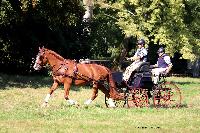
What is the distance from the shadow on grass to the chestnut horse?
7831mm

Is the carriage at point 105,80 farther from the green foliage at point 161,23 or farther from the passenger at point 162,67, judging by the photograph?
the green foliage at point 161,23

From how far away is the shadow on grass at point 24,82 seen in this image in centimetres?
2661

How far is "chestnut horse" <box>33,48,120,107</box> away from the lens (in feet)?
58.1

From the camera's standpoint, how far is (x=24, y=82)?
2848cm

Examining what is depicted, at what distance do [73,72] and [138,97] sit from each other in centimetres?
262

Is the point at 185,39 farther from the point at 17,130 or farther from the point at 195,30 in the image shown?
the point at 17,130

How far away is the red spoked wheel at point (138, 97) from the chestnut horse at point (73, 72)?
60 centimetres

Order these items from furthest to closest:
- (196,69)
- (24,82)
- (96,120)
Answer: (196,69), (24,82), (96,120)

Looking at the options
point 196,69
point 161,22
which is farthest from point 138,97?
point 196,69

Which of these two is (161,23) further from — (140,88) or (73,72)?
(73,72)

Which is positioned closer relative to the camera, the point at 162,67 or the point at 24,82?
the point at 162,67

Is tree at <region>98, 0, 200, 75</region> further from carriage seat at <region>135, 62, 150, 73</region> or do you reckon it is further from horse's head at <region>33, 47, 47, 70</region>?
horse's head at <region>33, 47, 47, 70</region>

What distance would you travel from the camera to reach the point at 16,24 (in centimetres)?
2922

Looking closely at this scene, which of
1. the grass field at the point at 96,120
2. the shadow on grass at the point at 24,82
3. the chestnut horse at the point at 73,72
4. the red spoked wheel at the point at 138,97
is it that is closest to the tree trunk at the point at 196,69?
the shadow on grass at the point at 24,82
